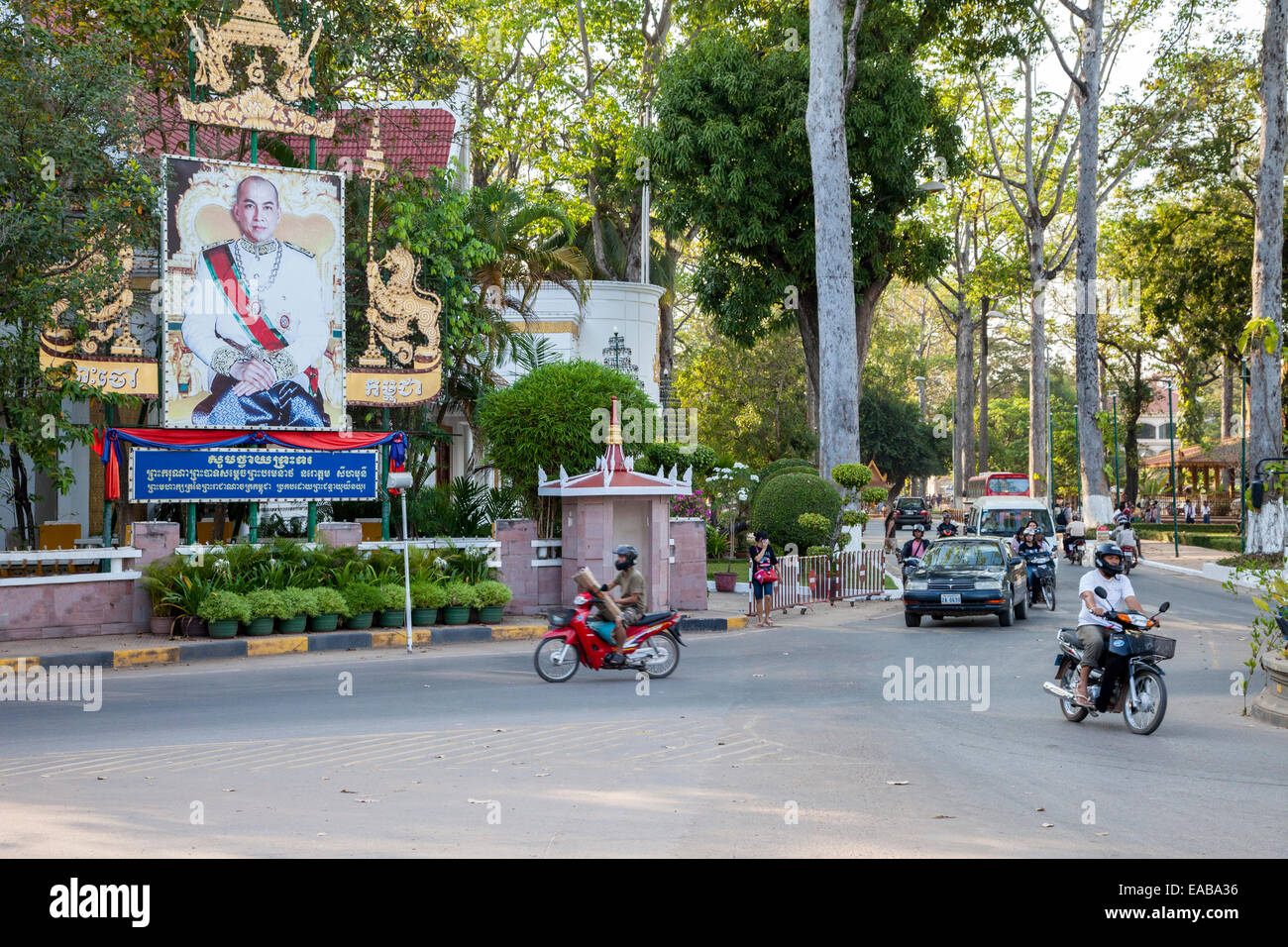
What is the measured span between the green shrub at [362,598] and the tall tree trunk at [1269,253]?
884 inches

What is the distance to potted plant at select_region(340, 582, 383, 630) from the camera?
1827 cm

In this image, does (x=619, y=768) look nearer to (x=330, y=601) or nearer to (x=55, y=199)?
(x=330, y=601)

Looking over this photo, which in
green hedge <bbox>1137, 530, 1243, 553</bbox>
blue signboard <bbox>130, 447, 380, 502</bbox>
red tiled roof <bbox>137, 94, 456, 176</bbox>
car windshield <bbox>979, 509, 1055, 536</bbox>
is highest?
red tiled roof <bbox>137, 94, 456, 176</bbox>

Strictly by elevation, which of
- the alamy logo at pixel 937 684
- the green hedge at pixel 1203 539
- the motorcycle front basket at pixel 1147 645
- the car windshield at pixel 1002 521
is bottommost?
the green hedge at pixel 1203 539

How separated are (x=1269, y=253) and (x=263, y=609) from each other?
2620 centimetres

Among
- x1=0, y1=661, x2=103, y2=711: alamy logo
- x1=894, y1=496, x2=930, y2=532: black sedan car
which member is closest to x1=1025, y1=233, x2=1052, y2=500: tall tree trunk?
x1=894, y1=496, x2=930, y2=532: black sedan car

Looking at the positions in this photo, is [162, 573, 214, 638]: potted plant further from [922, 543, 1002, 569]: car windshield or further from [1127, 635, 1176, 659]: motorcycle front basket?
[1127, 635, 1176, 659]: motorcycle front basket

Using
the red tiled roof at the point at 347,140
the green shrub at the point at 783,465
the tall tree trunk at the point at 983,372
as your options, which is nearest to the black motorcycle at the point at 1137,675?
the red tiled roof at the point at 347,140

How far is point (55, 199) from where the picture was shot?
50.8 feet

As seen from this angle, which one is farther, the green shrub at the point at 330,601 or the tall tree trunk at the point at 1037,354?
the tall tree trunk at the point at 1037,354

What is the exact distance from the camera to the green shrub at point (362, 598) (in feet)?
59.9

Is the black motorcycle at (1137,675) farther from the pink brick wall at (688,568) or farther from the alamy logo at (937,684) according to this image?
the pink brick wall at (688,568)

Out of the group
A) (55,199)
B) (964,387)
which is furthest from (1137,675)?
(964,387)

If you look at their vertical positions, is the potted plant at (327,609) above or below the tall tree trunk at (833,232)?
below
